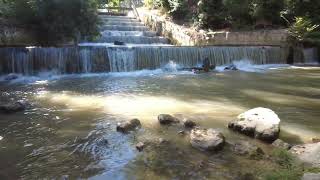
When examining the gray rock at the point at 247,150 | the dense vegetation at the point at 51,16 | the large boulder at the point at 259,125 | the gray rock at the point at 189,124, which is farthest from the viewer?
the dense vegetation at the point at 51,16

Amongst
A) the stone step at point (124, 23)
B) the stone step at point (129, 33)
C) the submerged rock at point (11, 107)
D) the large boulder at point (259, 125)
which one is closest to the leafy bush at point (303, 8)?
the stone step at point (129, 33)

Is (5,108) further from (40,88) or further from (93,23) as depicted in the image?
(93,23)

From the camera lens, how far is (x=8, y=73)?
602 inches

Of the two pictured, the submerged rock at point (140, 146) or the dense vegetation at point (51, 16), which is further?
the dense vegetation at point (51, 16)

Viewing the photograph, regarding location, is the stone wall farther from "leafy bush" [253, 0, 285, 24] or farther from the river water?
the river water

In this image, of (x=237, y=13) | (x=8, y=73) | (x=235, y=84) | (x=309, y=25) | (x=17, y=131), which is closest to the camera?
(x=17, y=131)

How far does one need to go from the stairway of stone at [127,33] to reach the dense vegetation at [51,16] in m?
2.96

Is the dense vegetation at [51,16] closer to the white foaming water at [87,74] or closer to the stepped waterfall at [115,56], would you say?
the stepped waterfall at [115,56]

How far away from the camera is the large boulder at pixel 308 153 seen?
5812 mm

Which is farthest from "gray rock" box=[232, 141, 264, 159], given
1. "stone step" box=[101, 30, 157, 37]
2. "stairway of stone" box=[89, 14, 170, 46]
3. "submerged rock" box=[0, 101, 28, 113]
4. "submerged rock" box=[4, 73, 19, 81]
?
"stone step" box=[101, 30, 157, 37]

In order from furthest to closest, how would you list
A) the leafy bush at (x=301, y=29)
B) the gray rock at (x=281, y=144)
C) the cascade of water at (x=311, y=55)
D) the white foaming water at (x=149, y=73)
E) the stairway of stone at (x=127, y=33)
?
1. the stairway of stone at (x=127, y=33)
2. the cascade of water at (x=311, y=55)
3. the leafy bush at (x=301, y=29)
4. the white foaming water at (x=149, y=73)
5. the gray rock at (x=281, y=144)

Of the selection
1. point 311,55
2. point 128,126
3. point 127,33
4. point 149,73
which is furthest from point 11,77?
point 311,55

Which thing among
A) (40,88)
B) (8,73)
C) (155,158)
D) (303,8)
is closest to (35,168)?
(155,158)

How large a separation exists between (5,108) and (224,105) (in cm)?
493
